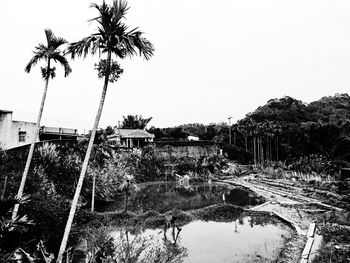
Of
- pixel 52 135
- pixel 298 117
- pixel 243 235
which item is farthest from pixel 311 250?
pixel 298 117

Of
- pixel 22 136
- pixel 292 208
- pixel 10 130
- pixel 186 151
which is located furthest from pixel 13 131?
pixel 186 151

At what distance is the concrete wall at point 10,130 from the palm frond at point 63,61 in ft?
36.5

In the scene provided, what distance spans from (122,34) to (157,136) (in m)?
41.1

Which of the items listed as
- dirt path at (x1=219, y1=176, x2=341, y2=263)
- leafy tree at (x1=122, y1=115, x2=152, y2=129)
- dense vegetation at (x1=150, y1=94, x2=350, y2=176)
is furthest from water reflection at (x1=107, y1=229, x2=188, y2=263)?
leafy tree at (x1=122, y1=115, x2=152, y2=129)

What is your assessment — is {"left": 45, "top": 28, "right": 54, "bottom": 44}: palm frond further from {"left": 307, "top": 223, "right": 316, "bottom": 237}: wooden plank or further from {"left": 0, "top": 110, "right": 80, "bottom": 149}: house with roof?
{"left": 307, "top": 223, "right": 316, "bottom": 237}: wooden plank

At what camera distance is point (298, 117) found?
52.5m

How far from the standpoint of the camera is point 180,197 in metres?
22.9

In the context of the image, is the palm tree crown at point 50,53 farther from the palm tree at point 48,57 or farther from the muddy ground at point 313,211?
the muddy ground at point 313,211

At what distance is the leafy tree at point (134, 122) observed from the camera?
5372 centimetres

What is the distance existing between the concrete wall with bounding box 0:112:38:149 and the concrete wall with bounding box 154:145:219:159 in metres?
16.7

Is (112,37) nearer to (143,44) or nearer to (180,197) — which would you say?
(143,44)

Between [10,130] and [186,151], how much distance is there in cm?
2288

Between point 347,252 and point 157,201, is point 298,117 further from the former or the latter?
point 347,252

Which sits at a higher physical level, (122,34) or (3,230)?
(122,34)
